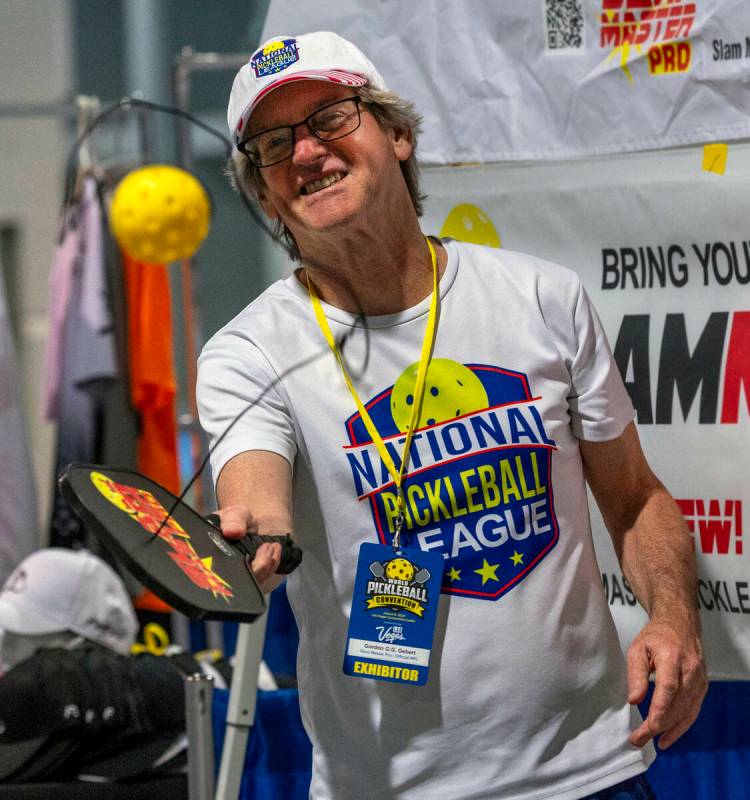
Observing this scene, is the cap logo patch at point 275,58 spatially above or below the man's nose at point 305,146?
above

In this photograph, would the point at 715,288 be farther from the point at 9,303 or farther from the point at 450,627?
the point at 9,303

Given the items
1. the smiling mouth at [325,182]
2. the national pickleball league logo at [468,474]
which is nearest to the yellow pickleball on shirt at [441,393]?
the national pickleball league logo at [468,474]

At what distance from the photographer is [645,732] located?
54.3 inches

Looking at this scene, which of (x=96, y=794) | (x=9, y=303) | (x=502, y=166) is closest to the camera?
(x=502, y=166)

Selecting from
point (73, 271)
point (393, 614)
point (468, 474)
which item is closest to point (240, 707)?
point (393, 614)

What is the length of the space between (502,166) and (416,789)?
1102 millimetres

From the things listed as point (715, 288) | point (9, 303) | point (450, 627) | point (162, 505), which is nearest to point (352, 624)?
point (450, 627)

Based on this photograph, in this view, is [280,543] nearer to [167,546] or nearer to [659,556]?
[167,546]

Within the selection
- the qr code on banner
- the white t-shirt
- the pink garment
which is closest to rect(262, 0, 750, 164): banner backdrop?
the qr code on banner

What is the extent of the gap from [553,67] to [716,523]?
76 cm

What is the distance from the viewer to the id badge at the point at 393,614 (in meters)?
1.45

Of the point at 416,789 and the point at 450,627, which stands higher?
the point at 450,627

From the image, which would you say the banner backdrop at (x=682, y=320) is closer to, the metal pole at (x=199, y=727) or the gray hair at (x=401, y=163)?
the gray hair at (x=401, y=163)

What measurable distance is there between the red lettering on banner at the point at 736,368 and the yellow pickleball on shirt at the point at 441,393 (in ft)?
1.91
